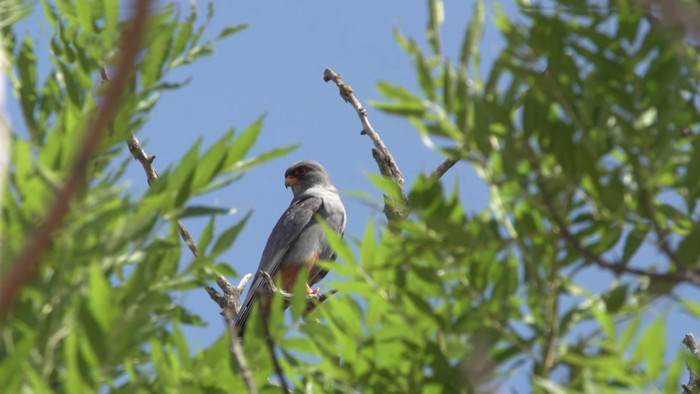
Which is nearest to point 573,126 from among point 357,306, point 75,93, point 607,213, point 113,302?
point 607,213

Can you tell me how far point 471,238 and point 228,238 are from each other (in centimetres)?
63

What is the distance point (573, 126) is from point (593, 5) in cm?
36

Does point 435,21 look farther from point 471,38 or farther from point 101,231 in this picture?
point 101,231

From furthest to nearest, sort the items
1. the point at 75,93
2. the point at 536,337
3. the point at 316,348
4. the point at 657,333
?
the point at 75,93, the point at 316,348, the point at 536,337, the point at 657,333

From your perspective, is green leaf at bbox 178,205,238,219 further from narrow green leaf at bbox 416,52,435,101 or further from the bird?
the bird

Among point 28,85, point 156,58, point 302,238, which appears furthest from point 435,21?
point 302,238

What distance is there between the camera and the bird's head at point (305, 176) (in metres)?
12.4

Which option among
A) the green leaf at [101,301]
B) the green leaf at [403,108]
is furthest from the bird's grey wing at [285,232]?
the green leaf at [101,301]

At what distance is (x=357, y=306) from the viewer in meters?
2.23

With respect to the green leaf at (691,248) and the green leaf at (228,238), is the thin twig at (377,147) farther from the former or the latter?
the green leaf at (691,248)

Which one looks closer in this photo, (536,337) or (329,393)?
(536,337)

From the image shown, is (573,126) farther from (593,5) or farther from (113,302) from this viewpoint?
(113,302)

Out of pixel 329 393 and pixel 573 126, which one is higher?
pixel 573 126

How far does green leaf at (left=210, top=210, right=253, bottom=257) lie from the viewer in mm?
2242
